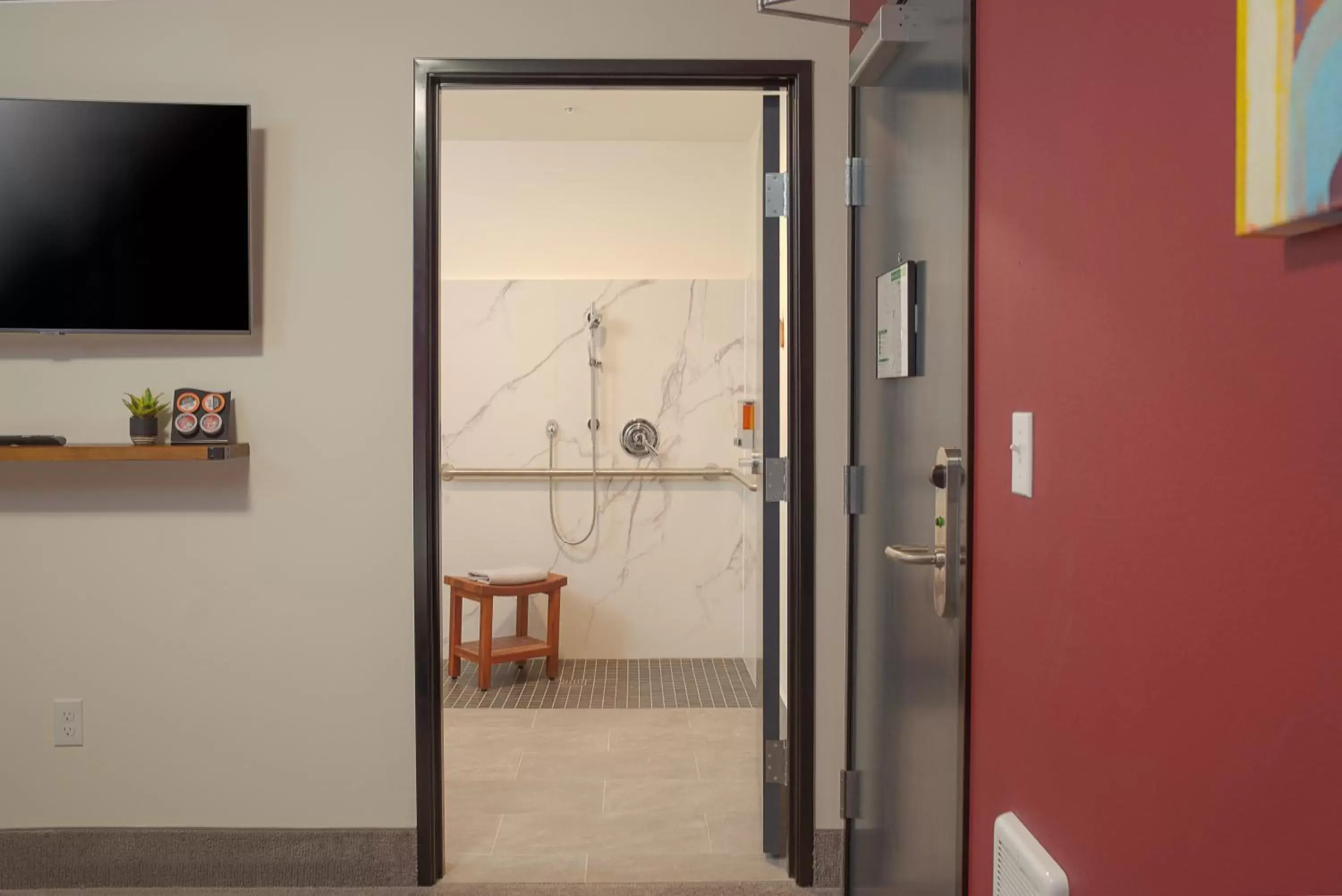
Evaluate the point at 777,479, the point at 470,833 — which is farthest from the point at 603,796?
the point at 777,479

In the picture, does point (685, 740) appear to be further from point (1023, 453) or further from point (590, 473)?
point (1023, 453)

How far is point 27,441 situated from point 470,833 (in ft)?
5.18

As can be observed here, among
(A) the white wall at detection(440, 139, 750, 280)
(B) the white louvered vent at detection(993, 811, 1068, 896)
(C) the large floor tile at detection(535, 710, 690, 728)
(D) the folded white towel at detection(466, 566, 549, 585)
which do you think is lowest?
(C) the large floor tile at detection(535, 710, 690, 728)

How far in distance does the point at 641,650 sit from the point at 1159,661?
432cm

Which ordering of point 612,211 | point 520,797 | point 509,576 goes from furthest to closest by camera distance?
1. point 612,211
2. point 509,576
3. point 520,797

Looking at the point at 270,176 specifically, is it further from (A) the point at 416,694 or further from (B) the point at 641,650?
(B) the point at 641,650

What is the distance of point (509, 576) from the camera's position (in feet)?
15.9

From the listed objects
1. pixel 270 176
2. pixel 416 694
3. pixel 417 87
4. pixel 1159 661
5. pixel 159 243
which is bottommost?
pixel 416 694

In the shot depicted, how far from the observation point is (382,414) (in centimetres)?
273

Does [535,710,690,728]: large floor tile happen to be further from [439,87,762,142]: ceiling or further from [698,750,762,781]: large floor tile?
[439,87,762,142]: ceiling

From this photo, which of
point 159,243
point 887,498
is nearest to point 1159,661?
point 887,498

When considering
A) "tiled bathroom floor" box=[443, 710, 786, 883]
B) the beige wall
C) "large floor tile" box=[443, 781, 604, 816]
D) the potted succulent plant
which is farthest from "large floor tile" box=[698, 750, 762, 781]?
the potted succulent plant

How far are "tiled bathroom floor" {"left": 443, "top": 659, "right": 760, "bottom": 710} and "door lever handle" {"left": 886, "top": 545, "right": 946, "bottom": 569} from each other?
103 inches

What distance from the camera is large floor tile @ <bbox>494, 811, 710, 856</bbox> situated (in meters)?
3.04
